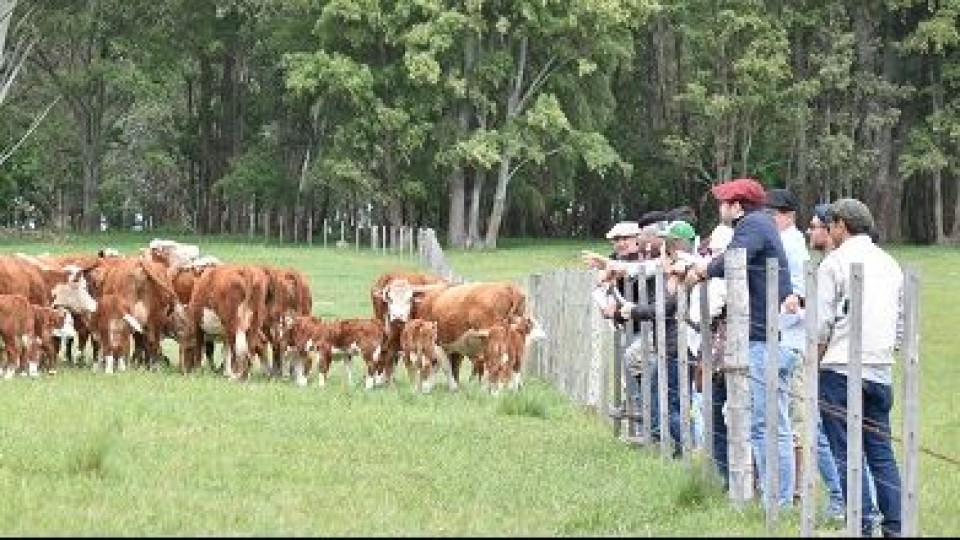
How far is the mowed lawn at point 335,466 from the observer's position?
10.4 meters

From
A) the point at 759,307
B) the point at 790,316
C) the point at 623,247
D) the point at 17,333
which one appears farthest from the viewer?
the point at 17,333

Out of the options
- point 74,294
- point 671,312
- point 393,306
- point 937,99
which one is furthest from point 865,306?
point 937,99

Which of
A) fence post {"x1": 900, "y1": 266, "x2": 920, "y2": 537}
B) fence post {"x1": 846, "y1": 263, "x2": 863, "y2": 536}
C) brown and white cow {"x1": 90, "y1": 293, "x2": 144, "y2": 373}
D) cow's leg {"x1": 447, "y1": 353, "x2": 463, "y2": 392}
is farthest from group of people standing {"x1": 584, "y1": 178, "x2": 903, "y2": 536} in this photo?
Result: brown and white cow {"x1": 90, "y1": 293, "x2": 144, "y2": 373}

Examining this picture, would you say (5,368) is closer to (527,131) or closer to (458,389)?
(458,389)

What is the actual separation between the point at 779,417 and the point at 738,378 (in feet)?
1.29

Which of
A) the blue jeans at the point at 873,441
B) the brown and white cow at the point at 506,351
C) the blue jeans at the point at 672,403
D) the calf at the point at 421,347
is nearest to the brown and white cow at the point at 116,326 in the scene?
the calf at the point at 421,347

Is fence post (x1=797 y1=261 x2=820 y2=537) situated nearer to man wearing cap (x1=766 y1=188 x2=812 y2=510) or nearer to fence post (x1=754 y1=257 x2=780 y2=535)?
fence post (x1=754 y1=257 x2=780 y2=535)

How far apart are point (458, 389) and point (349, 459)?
7.48 metres

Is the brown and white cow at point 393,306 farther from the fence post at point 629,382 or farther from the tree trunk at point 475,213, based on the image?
the tree trunk at point 475,213

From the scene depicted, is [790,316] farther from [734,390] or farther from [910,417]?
[910,417]

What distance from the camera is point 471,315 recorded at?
69.6 ft

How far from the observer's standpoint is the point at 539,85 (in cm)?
6406

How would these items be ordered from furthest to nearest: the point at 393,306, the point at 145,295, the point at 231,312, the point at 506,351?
the point at 145,295, the point at 393,306, the point at 231,312, the point at 506,351

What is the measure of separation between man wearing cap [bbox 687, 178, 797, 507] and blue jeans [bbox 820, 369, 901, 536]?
0.64 meters
